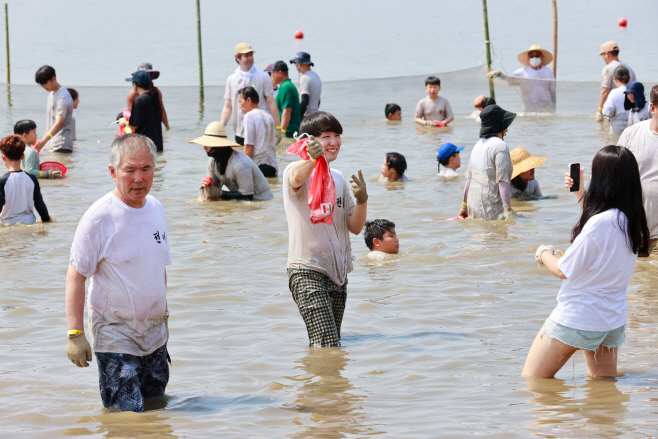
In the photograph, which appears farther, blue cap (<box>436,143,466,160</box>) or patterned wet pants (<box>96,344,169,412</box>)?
blue cap (<box>436,143,466,160</box>)

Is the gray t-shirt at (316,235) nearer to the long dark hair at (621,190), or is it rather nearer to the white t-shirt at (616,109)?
the long dark hair at (621,190)

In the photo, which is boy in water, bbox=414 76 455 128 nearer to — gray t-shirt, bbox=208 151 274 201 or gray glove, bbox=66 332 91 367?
gray t-shirt, bbox=208 151 274 201

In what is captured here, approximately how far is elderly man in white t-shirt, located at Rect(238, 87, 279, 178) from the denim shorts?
26.1 ft

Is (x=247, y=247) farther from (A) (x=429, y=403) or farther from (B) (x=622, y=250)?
(B) (x=622, y=250)

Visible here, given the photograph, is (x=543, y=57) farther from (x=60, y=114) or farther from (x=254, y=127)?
(x=60, y=114)

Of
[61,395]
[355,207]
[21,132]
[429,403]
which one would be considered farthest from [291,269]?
[21,132]

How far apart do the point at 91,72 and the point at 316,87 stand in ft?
97.6

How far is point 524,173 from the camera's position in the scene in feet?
37.2

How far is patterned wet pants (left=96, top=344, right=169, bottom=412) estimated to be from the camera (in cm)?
438

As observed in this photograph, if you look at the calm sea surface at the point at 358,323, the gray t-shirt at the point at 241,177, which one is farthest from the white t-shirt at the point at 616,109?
the gray t-shirt at the point at 241,177

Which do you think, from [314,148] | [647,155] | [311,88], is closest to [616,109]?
[311,88]

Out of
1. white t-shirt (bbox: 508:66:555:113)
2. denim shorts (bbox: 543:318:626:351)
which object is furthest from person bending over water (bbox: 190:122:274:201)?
white t-shirt (bbox: 508:66:555:113)

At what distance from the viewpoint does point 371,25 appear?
261ft

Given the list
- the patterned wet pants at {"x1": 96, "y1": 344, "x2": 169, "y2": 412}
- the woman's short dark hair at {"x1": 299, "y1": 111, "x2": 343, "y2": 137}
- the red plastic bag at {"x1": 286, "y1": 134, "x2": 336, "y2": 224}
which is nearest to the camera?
the patterned wet pants at {"x1": 96, "y1": 344, "x2": 169, "y2": 412}
